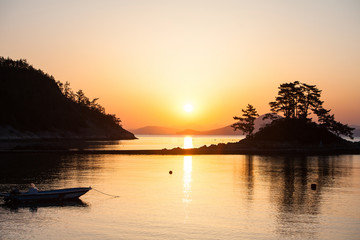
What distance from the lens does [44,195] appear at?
43125mm

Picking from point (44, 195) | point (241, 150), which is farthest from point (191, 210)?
point (241, 150)

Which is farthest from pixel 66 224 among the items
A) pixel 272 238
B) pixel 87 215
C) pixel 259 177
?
pixel 259 177

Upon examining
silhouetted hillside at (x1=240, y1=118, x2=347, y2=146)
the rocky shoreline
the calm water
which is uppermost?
silhouetted hillside at (x1=240, y1=118, x2=347, y2=146)

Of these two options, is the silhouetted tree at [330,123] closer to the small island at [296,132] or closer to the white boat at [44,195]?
the small island at [296,132]

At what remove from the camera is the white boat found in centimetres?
4222

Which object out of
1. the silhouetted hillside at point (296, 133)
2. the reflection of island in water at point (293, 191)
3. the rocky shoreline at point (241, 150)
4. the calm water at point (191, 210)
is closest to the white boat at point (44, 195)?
the calm water at point (191, 210)

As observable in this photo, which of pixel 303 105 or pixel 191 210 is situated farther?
pixel 303 105

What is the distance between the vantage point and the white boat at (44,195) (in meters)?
42.2

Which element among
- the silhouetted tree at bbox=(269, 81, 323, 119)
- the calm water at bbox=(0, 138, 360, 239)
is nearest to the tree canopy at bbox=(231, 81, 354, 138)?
the silhouetted tree at bbox=(269, 81, 323, 119)

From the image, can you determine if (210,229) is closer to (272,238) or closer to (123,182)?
(272,238)

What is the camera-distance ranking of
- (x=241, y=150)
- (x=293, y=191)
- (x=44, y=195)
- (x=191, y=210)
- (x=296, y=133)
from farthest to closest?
(x=296, y=133)
(x=241, y=150)
(x=293, y=191)
(x=44, y=195)
(x=191, y=210)

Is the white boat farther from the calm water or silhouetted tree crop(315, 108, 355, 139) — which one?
silhouetted tree crop(315, 108, 355, 139)

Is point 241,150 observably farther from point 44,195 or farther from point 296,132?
point 44,195

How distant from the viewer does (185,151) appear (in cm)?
13038
